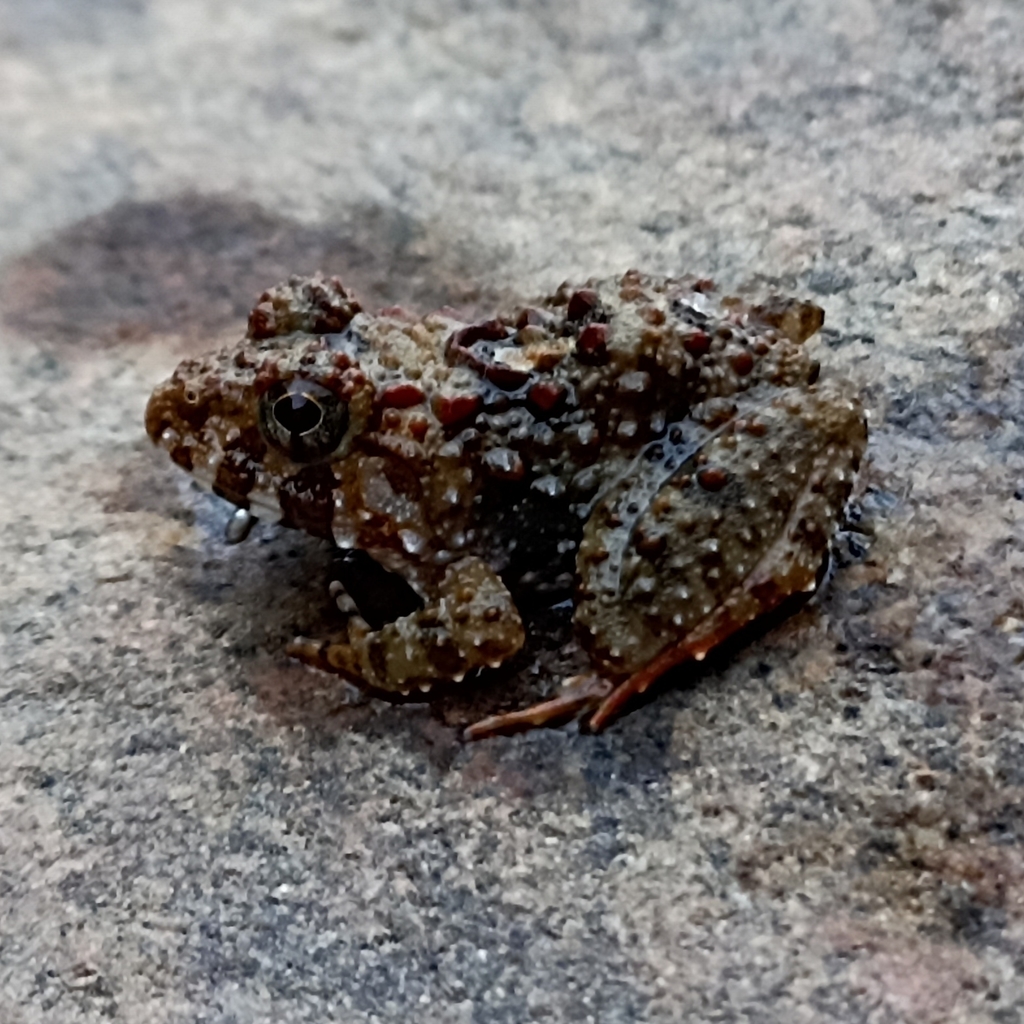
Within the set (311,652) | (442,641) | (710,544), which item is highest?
(710,544)

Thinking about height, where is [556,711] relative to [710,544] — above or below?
below

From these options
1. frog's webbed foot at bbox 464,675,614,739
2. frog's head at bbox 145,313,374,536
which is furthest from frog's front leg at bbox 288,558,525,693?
frog's head at bbox 145,313,374,536

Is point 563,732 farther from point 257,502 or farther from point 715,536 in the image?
point 257,502

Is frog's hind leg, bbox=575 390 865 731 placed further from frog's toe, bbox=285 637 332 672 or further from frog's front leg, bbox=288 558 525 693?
frog's toe, bbox=285 637 332 672

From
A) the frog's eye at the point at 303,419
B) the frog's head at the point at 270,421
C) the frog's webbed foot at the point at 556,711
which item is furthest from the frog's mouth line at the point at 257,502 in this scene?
the frog's webbed foot at the point at 556,711

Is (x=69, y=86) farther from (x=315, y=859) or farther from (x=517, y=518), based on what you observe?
(x=315, y=859)

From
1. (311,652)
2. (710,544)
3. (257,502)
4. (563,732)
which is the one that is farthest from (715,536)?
(257,502)

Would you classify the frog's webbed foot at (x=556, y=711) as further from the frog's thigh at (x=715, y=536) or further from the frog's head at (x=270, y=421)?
the frog's head at (x=270, y=421)

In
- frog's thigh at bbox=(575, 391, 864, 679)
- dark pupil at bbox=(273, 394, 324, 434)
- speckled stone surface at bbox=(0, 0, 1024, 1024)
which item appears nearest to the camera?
speckled stone surface at bbox=(0, 0, 1024, 1024)
